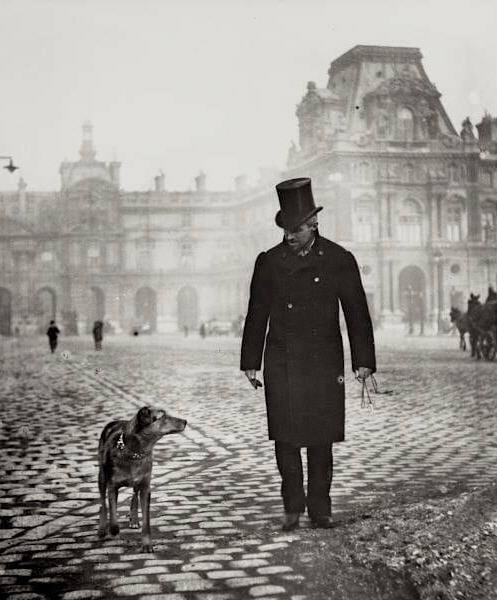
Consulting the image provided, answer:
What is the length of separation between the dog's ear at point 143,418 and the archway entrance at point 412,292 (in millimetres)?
39226

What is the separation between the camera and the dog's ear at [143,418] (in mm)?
4457

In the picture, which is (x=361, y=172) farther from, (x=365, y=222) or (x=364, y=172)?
(x=365, y=222)

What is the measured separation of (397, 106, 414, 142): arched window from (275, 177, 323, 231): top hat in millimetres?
40170

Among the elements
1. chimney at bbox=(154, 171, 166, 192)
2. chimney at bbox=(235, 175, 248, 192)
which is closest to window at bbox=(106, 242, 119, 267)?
chimney at bbox=(154, 171, 166, 192)

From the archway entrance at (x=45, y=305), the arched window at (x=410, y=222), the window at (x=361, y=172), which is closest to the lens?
the window at (x=361, y=172)

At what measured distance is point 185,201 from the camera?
68.1 meters

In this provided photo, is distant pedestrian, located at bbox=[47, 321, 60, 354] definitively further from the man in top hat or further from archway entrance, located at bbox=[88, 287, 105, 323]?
archway entrance, located at bbox=[88, 287, 105, 323]

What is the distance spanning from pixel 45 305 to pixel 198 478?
5647cm

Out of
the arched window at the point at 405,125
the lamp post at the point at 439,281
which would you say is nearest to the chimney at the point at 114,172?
the arched window at the point at 405,125

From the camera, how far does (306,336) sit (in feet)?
15.4

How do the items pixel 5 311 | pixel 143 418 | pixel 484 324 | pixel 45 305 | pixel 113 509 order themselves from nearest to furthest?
pixel 143 418, pixel 113 509, pixel 484 324, pixel 5 311, pixel 45 305

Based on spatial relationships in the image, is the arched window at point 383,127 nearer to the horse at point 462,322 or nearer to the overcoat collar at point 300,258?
the horse at point 462,322

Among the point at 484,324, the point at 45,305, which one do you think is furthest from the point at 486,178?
the point at 45,305

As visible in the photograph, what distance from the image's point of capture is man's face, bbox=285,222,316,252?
469cm
